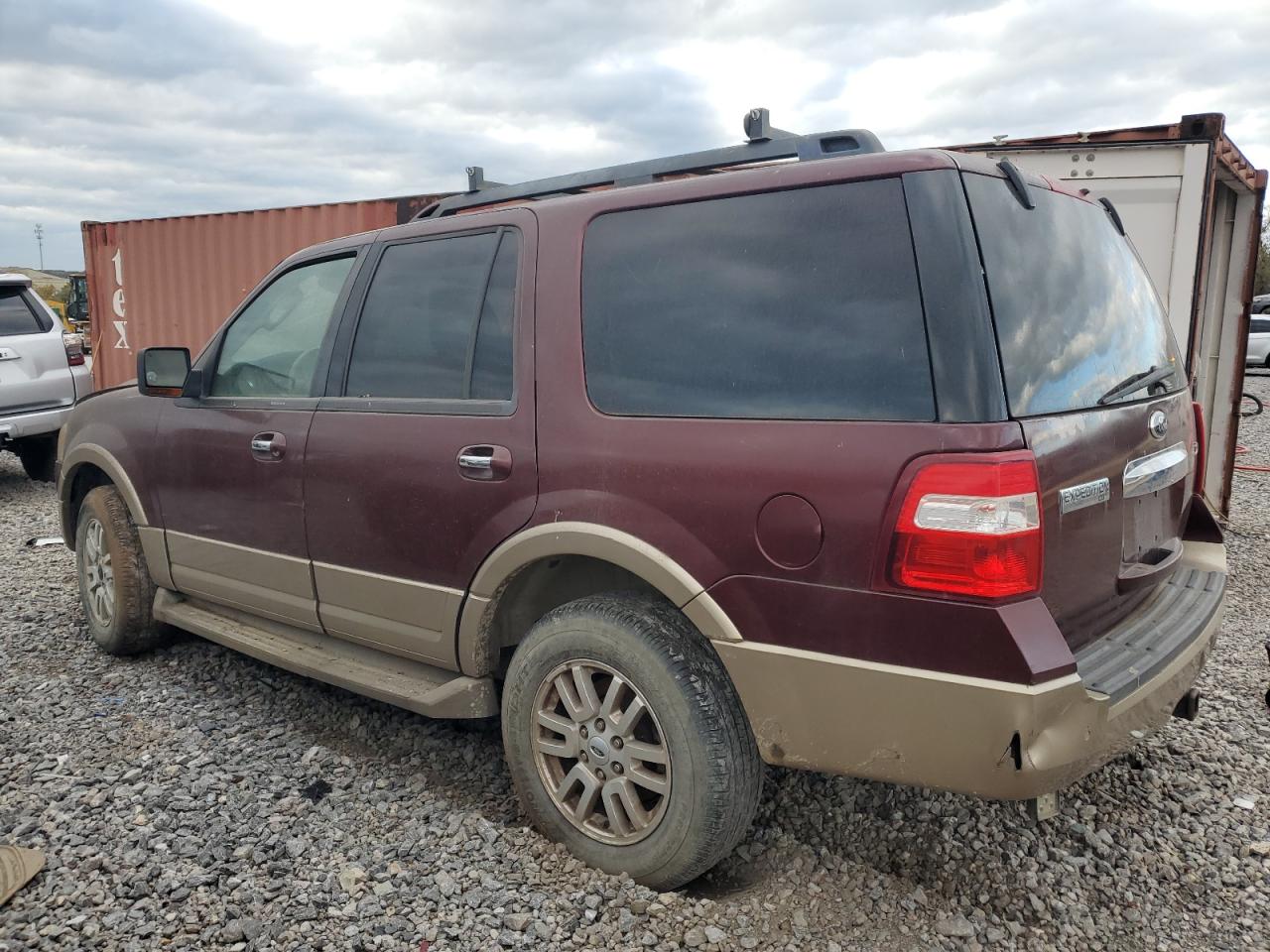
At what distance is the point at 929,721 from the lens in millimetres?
2086

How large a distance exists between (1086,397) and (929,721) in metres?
0.90

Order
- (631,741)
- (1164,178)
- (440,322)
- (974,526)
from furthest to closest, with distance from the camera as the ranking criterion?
(1164,178), (440,322), (631,741), (974,526)

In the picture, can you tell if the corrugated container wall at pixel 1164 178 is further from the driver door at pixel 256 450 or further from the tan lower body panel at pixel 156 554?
the tan lower body panel at pixel 156 554

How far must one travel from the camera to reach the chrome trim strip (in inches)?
97.7

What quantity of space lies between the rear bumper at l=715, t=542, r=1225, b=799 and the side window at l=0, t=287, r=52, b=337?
27.7ft

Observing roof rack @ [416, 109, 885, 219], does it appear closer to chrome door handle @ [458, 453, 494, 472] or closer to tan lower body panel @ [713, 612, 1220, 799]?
chrome door handle @ [458, 453, 494, 472]

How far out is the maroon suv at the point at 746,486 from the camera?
81.0 inches

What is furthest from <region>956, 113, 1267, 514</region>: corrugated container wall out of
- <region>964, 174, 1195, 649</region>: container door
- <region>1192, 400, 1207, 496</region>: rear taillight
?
<region>964, 174, 1195, 649</region>: container door

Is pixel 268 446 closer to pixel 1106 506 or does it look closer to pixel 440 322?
pixel 440 322

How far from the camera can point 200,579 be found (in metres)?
3.93

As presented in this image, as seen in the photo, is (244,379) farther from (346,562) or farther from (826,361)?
(826,361)

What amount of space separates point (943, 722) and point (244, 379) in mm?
2927

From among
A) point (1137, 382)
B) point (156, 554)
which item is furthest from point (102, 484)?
point (1137, 382)

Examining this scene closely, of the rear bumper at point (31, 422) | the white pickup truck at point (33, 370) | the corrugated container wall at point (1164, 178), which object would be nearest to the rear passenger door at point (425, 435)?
the corrugated container wall at point (1164, 178)
